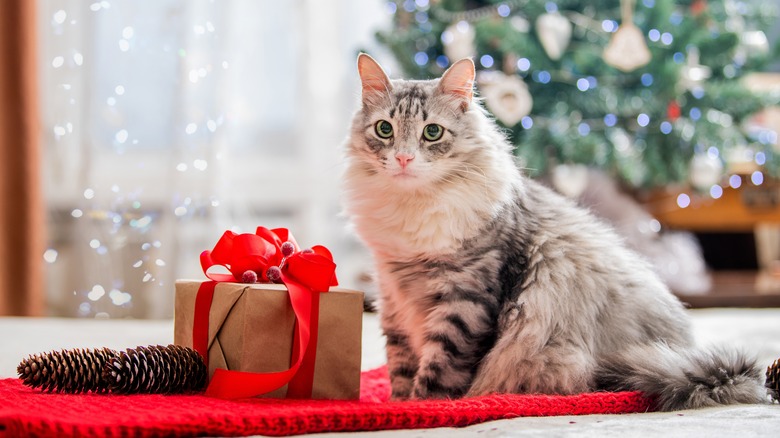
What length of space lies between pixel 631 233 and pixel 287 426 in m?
2.42

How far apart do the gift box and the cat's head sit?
0.69 ft

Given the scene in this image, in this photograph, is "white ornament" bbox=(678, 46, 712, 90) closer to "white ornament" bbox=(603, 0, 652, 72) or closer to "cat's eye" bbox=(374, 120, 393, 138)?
"white ornament" bbox=(603, 0, 652, 72)

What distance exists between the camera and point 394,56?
2740 millimetres

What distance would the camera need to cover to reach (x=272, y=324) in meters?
1.15

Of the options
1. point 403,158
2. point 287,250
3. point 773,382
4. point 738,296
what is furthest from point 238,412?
point 738,296

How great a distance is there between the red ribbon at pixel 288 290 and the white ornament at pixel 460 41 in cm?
137

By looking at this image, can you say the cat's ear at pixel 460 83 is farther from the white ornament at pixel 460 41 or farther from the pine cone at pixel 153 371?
the white ornament at pixel 460 41

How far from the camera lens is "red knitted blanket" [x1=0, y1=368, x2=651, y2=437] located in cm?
77

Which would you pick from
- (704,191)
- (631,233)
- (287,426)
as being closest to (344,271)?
(631,233)

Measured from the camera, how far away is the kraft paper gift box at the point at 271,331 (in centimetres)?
113

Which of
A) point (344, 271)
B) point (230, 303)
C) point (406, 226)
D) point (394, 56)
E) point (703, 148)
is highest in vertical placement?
point (394, 56)

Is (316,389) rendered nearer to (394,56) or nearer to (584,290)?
(584,290)

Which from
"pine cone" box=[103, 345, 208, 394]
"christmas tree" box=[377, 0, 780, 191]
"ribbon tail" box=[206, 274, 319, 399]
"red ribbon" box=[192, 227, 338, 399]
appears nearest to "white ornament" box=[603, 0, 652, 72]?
"christmas tree" box=[377, 0, 780, 191]

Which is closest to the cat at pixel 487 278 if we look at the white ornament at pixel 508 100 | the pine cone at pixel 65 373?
the pine cone at pixel 65 373
